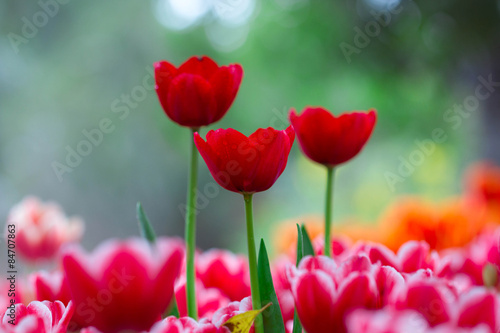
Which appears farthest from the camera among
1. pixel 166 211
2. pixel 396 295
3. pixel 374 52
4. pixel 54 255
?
pixel 166 211

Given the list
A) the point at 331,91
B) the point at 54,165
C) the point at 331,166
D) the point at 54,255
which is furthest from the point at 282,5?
the point at 331,166

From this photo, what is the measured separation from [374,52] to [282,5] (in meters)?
0.58

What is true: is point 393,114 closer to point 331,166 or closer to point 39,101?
point 39,101

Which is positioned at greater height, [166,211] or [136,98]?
[136,98]

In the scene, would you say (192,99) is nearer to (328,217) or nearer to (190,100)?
(190,100)

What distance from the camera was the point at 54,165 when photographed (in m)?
2.41

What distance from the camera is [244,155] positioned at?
0.89 feet
